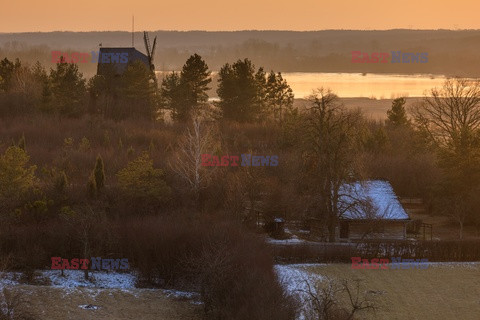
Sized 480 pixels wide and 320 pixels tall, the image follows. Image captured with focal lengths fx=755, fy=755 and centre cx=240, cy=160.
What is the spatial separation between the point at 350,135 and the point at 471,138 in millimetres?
13999

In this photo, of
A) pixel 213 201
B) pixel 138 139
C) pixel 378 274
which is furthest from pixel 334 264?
pixel 138 139

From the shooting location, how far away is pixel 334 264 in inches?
1661

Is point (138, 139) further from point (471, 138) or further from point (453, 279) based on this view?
point (453, 279)

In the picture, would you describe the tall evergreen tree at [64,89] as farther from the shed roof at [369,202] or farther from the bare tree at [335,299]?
the bare tree at [335,299]

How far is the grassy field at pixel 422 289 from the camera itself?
34.5 metres

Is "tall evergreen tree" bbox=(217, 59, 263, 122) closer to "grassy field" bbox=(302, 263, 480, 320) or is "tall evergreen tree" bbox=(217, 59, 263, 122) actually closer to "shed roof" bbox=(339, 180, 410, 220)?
"shed roof" bbox=(339, 180, 410, 220)

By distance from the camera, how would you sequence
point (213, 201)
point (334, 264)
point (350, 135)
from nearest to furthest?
point (334, 264) → point (350, 135) → point (213, 201)

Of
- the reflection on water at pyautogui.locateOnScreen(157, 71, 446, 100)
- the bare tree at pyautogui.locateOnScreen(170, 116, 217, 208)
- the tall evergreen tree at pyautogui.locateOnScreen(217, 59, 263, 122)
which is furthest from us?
the reflection on water at pyautogui.locateOnScreen(157, 71, 446, 100)

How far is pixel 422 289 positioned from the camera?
38.2 metres

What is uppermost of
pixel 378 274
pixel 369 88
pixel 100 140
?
pixel 369 88

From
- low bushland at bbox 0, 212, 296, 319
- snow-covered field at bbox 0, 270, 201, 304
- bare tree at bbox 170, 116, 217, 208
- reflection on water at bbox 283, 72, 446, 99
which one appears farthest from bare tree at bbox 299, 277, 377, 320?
reflection on water at bbox 283, 72, 446, 99

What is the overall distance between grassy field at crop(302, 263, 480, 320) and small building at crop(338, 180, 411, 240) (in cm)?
471

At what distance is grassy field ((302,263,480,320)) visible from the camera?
113 ft

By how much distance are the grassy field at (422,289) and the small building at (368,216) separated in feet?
15.5
